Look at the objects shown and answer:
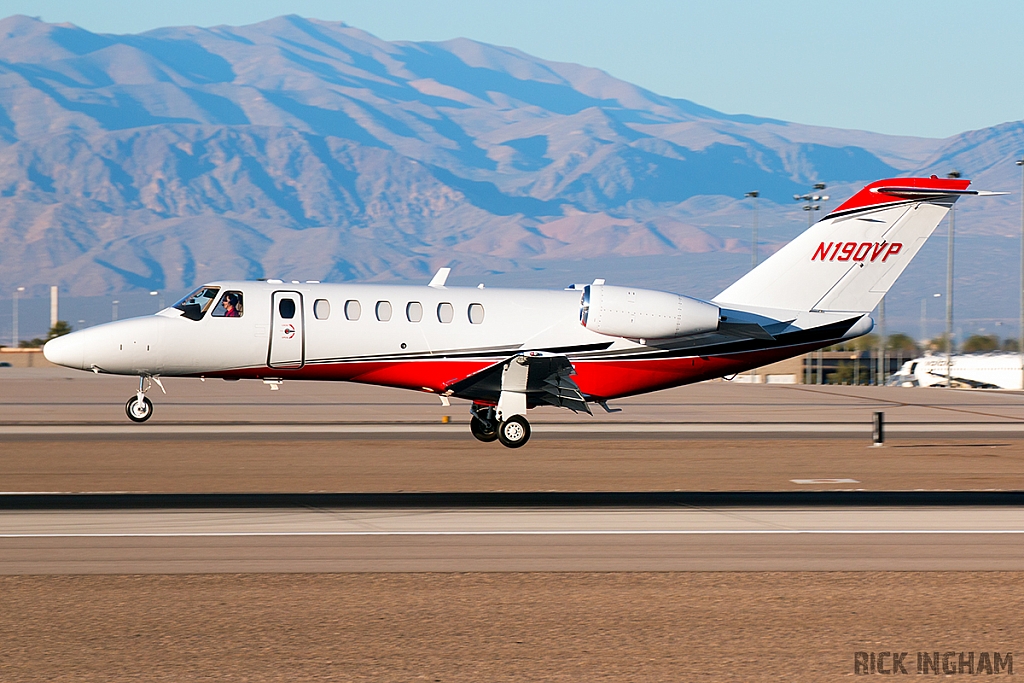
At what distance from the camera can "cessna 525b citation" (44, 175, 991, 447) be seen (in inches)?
1061

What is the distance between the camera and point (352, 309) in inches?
1072

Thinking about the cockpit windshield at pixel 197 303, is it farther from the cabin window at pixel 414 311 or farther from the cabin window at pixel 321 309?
the cabin window at pixel 414 311

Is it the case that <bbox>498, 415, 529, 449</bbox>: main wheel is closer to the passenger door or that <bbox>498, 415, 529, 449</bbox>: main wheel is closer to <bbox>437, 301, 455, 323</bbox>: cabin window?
<bbox>437, 301, 455, 323</bbox>: cabin window

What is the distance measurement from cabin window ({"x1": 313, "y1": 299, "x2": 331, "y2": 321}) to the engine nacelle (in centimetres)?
523

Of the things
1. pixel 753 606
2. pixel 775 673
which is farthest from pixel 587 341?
pixel 775 673

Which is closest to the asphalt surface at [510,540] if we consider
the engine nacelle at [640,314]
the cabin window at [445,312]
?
the engine nacelle at [640,314]

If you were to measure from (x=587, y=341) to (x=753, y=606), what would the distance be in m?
16.0

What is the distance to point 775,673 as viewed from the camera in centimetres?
957

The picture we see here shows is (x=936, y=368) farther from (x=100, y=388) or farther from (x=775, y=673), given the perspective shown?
(x=775, y=673)

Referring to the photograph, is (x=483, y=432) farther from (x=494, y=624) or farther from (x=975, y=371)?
(x=975, y=371)

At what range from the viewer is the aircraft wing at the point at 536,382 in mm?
26547

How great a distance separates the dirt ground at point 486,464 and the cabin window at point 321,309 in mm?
2646

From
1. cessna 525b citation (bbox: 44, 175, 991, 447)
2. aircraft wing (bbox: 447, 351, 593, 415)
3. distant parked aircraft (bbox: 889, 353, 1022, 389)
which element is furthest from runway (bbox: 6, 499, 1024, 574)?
distant parked aircraft (bbox: 889, 353, 1022, 389)

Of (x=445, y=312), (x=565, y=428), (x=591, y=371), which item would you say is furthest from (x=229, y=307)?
(x=565, y=428)
